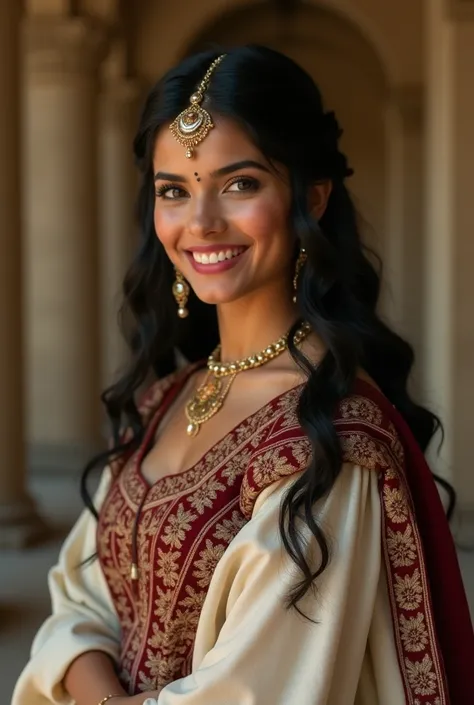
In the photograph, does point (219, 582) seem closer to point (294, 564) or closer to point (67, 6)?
point (294, 564)

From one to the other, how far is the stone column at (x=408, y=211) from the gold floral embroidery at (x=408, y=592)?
11132 mm

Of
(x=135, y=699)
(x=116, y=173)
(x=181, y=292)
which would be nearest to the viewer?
(x=135, y=699)

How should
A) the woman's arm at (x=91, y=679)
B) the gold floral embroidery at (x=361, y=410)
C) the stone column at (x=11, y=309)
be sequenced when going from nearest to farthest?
the gold floral embroidery at (x=361, y=410) < the woman's arm at (x=91, y=679) < the stone column at (x=11, y=309)

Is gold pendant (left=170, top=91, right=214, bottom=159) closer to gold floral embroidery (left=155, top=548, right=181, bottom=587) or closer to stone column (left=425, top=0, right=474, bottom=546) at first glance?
gold floral embroidery (left=155, top=548, right=181, bottom=587)

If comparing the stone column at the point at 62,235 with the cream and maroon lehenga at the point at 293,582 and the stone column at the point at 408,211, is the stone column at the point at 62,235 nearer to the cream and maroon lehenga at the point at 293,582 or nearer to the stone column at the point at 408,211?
the stone column at the point at 408,211

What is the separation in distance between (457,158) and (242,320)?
4.56 metres

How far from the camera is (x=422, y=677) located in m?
1.57

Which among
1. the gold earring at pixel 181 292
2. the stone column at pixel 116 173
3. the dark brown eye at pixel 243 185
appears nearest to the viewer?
the dark brown eye at pixel 243 185

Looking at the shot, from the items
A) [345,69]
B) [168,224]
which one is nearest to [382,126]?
[345,69]

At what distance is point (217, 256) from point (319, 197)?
22 cm

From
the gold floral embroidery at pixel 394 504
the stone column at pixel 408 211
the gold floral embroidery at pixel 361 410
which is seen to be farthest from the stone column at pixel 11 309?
the stone column at pixel 408 211

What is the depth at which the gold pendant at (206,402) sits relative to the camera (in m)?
1.95

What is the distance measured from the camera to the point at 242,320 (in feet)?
6.35

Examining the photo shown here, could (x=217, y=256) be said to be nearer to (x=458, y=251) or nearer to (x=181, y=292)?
(x=181, y=292)
